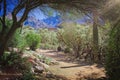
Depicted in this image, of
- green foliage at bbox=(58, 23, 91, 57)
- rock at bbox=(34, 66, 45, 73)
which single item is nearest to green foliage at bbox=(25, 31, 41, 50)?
green foliage at bbox=(58, 23, 91, 57)

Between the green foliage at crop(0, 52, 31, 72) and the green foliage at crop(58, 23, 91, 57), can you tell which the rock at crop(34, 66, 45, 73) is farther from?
the green foliage at crop(58, 23, 91, 57)

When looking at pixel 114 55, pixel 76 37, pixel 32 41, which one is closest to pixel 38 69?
pixel 114 55

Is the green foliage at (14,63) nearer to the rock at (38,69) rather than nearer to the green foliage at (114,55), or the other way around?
the rock at (38,69)

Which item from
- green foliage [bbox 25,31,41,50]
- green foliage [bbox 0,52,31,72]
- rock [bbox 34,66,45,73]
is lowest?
rock [bbox 34,66,45,73]

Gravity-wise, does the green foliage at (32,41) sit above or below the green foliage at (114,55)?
above

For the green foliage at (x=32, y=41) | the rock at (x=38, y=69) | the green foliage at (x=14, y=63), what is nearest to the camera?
the green foliage at (x=14, y=63)

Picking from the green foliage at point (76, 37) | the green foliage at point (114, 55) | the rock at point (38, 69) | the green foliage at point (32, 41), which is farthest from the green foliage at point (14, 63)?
the green foliage at point (32, 41)

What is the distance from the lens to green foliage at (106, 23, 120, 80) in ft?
29.6

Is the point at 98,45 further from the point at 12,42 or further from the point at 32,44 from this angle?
the point at 32,44

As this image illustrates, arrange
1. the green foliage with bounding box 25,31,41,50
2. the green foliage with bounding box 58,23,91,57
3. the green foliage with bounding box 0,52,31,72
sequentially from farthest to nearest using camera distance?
1. the green foliage with bounding box 25,31,41,50
2. the green foliage with bounding box 58,23,91,57
3. the green foliage with bounding box 0,52,31,72

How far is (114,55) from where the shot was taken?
30.3 ft

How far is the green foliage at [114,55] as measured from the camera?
9023 millimetres

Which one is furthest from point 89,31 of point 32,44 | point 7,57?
point 7,57

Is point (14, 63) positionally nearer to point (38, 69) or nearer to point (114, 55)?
point (38, 69)
